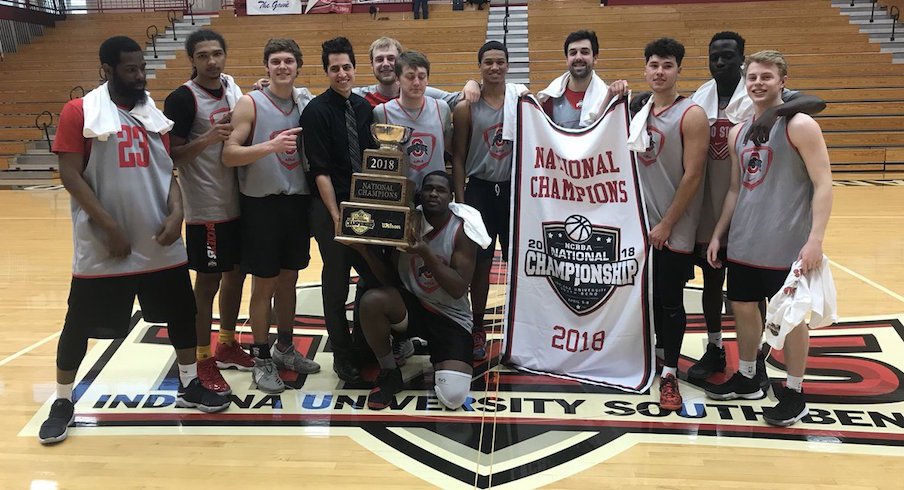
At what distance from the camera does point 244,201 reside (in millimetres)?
3156

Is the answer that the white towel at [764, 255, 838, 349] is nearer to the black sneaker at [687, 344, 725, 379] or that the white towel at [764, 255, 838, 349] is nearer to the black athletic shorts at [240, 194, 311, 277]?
the black sneaker at [687, 344, 725, 379]

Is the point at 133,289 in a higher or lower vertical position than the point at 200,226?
lower

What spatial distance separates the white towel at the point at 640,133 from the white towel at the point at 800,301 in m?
0.83

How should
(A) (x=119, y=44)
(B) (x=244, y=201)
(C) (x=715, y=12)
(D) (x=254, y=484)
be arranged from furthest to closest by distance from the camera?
1. (C) (x=715, y=12)
2. (B) (x=244, y=201)
3. (A) (x=119, y=44)
4. (D) (x=254, y=484)

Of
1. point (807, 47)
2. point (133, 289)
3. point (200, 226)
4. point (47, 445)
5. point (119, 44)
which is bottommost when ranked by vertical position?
point (47, 445)

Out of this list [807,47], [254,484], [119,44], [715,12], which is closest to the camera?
[254,484]

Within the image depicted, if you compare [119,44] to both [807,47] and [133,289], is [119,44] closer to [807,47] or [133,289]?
[133,289]

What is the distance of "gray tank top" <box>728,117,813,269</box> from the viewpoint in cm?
270

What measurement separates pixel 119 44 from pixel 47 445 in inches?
67.6

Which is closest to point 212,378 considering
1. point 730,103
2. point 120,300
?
point 120,300

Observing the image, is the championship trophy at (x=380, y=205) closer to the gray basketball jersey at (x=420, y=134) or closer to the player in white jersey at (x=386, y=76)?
the gray basketball jersey at (x=420, y=134)

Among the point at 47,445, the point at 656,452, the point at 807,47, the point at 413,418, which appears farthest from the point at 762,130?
the point at 807,47

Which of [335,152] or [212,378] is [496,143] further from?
[212,378]

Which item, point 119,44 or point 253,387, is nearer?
point 119,44
